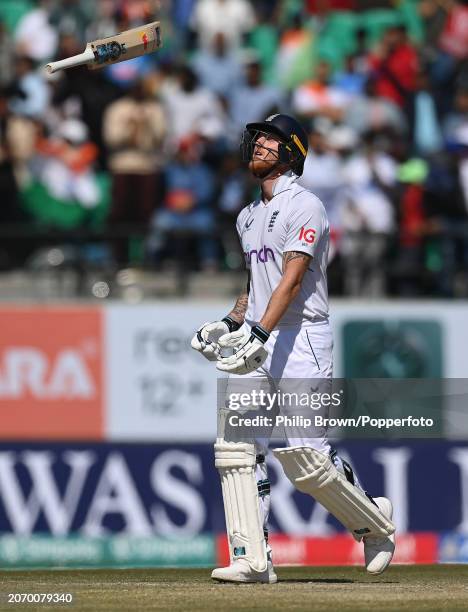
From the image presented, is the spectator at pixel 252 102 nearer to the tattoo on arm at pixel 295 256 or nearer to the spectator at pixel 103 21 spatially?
the spectator at pixel 103 21

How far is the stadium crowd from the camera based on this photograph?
1331cm

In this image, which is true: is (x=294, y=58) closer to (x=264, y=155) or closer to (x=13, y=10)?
(x=13, y=10)

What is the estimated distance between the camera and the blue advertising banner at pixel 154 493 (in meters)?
10.6

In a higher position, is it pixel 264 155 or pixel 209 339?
pixel 264 155

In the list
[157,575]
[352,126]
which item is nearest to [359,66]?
[352,126]

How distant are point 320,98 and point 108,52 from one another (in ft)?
26.0

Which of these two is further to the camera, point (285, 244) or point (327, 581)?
point (327, 581)

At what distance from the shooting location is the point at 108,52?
7.21 meters

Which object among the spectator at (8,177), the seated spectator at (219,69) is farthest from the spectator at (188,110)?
the spectator at (8,177)

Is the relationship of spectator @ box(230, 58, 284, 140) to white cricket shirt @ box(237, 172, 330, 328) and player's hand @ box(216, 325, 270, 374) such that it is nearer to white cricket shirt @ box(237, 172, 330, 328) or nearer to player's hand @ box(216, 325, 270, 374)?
white cricket shirt @ box(237, 172, 330, 328)

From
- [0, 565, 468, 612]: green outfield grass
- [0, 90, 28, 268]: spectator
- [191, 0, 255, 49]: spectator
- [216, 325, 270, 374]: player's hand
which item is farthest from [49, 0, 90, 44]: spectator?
[216, 325, 270, 374]: player's hand

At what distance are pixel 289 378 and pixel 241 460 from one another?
46cm

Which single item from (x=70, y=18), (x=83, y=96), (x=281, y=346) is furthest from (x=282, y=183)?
(x=70, y=18)

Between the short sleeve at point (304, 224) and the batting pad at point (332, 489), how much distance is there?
95 cm
